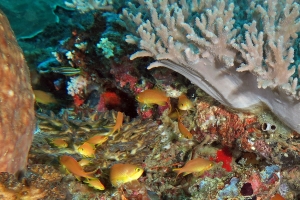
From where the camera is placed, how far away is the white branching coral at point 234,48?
7.50 ft

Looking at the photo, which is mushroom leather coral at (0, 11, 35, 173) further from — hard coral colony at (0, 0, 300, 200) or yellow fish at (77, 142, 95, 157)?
yellow fish at (77, 142, 95, 157)

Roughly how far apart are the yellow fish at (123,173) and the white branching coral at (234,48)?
3.64 feet

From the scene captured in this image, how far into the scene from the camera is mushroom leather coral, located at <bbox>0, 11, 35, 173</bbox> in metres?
2.25

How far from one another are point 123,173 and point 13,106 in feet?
4.06

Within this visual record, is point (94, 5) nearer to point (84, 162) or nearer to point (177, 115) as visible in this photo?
point (177, 115)

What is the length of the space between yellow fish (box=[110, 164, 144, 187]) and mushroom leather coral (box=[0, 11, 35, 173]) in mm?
871

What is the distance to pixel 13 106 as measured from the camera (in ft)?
7.63

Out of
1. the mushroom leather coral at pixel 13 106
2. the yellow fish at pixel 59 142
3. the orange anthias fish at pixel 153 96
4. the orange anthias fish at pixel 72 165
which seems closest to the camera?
the mushroom leather coral at pixel 13 106

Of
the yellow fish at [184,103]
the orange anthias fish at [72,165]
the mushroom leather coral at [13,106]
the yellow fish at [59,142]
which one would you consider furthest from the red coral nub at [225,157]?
the mushroom leather coral at [13,106]

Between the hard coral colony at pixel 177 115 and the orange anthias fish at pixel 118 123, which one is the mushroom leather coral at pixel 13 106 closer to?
the hard coral colony at pixel 177 115

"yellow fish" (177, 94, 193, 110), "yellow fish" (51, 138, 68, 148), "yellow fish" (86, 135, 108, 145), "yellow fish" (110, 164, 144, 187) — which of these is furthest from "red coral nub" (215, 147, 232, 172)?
"yellow fish" (51, 138, 68, 148)

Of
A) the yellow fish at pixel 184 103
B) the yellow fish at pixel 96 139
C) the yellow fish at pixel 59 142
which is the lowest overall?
the yellow fish at pixel 59 142

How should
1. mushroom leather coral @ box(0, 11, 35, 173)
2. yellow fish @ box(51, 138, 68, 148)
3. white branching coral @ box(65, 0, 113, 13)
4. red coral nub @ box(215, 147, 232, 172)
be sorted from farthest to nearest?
white branching coral @ box(65, 0, 113, 13) → red coral nub @ box(215, 147, 232, 172) → yellow fish @ box(51, 138, 68, 148) → mushroom leather coral @ box(0, 11, 35, 173)

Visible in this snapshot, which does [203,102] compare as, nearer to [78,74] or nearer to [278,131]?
[278,131]
